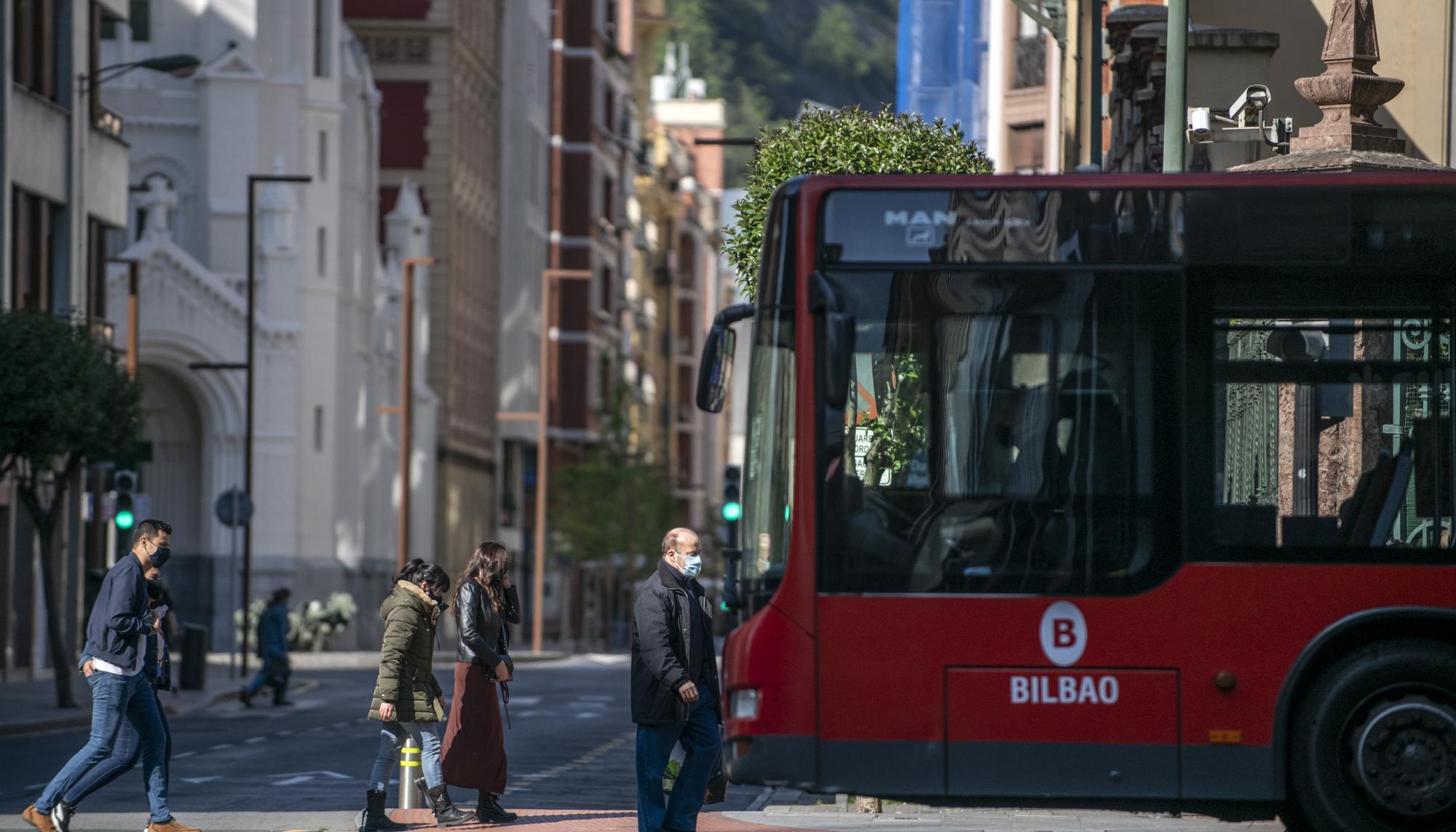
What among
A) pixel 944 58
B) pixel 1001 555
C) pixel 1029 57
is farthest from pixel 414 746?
pixel 1029 57

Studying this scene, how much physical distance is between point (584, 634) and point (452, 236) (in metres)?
23.7

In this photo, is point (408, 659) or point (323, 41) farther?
point (323, 41)

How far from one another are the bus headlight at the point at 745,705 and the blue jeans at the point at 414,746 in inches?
170

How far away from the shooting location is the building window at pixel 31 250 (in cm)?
4191

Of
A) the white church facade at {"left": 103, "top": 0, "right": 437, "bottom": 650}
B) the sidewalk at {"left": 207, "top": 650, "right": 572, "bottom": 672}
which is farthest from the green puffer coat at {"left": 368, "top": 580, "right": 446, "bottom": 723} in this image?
the white church facade at {"left": 103, "top": 0, "right": 437, "bottom": 650}

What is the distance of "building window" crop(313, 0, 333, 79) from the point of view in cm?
6488

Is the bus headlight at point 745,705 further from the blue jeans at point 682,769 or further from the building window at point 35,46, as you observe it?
the building window at point 35,46

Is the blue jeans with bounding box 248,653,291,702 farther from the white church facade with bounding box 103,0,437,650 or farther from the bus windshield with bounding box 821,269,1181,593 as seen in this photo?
the white church facade with bounding box 103,0,437,650

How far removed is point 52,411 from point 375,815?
57.9 feet

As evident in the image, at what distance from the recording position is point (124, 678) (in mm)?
15320

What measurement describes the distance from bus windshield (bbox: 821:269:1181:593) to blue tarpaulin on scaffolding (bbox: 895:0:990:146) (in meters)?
37.7

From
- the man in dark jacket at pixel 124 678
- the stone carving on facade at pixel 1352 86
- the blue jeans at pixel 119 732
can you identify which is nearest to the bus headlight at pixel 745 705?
the man in dark jacket at pixel 124 678

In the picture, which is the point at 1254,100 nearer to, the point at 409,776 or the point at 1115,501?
the point at 409,776

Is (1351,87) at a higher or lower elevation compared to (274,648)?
higher
